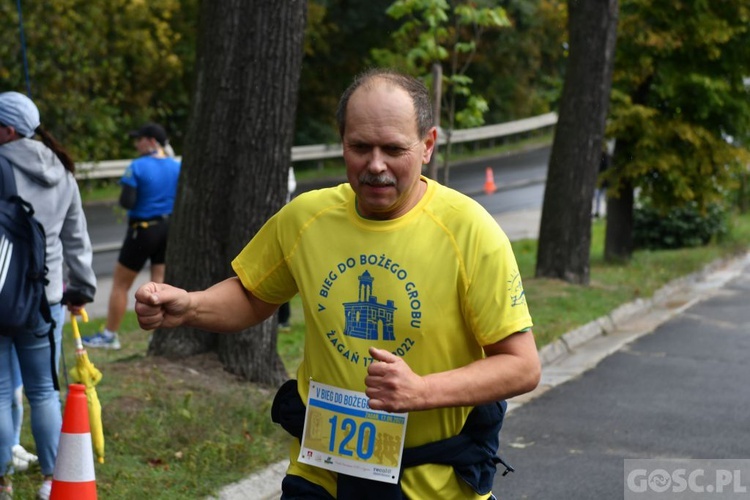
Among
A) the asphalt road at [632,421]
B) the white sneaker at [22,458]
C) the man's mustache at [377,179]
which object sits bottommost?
the asphalt road at [632,421]

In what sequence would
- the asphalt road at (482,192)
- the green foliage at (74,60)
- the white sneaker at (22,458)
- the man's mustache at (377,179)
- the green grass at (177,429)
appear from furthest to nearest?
the green foliage at (74,60) < the asphalt road at (482,192) < the white sneaker at (22,458) < the green grass at (177,429) < the man's mustache at (377,179)

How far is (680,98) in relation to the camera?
17078 millimetres

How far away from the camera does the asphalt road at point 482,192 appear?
67.0 ft

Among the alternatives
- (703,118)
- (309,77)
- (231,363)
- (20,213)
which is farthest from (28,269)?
(309,77)

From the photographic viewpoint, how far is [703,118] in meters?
17.0

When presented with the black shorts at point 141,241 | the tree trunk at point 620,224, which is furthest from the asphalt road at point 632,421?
the tree trunk at point 620,224

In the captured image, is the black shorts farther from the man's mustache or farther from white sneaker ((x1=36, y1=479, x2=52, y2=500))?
the man's mustache

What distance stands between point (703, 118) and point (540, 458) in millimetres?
10685

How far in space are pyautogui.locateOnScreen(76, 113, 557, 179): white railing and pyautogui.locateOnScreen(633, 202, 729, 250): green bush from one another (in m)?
7.08

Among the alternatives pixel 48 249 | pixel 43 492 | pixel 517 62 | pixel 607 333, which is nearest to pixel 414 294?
pixel 48 249

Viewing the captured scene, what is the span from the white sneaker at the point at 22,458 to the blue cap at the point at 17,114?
1.61 meters

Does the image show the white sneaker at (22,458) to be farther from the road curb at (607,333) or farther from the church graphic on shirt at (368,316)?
the church graphic on shirt at (368,316)

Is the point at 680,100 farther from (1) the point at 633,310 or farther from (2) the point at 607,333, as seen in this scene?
(2) the point at 607,333

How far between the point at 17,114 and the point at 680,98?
42.1ft
